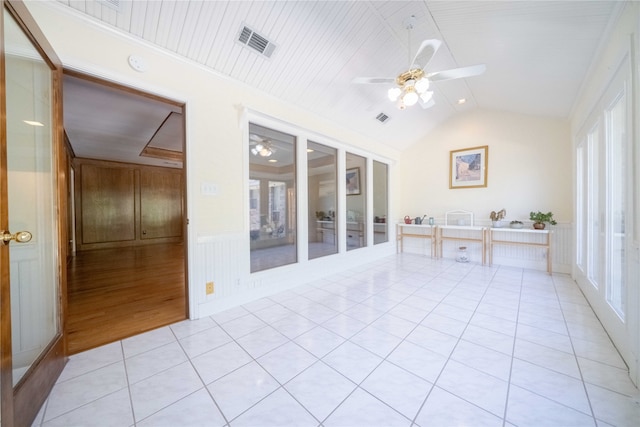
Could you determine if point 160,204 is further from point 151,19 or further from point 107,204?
point 151,19

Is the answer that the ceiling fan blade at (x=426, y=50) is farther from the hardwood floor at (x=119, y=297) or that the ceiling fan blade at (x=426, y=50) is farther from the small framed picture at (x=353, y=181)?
the hardwood floor at (x=119, y=297)

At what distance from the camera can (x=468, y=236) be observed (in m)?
5.17

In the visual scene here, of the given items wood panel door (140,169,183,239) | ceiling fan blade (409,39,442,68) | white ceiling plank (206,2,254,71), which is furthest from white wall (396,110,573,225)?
wood panel door (140,169,183,239)

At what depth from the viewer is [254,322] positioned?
2445 mm

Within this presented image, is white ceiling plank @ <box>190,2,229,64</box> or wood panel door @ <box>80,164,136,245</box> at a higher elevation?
white ceiling plank @ <box>190,2,229,64</box>

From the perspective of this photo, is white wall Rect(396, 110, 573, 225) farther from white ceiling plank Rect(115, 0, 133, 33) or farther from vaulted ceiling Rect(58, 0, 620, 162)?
white ceiling plank Rect(115, 0, 133, 33)

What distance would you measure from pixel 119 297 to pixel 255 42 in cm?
343

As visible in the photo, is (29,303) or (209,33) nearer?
(29,303)

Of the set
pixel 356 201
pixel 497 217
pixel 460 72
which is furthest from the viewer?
pixel 356 201

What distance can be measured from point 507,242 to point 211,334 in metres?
5.01

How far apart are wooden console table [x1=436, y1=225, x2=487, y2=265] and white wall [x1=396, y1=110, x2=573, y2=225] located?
0.30 metres

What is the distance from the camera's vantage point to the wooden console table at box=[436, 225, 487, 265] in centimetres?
481

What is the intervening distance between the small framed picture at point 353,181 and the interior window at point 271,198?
59.0 inches

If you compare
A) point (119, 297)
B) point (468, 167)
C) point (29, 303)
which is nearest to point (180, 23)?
point (29, 303)
